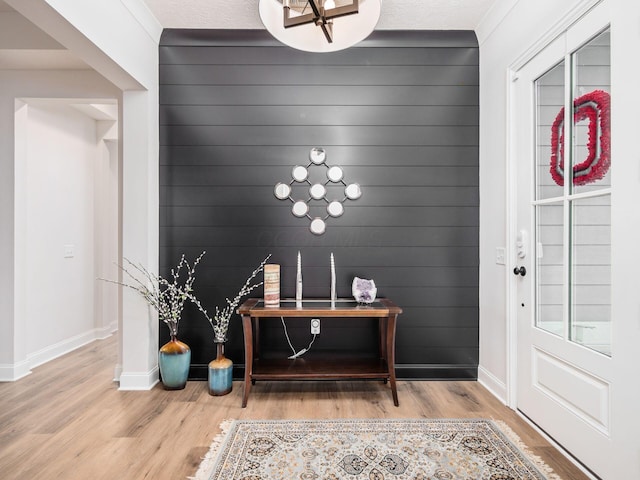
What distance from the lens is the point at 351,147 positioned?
3348 millimetres

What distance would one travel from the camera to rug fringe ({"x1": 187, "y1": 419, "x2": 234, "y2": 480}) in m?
1.97

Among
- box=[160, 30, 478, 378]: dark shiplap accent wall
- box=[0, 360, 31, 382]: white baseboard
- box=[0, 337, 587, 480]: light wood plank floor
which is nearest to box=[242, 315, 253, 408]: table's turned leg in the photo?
box=[0, 337, 587, 480]: light wood plank floor

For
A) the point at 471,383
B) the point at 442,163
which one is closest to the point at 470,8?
the point at 442,163

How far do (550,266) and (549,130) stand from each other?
2.65ft

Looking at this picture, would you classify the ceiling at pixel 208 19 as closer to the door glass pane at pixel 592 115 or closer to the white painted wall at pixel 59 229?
the white painted wall at pixel 59 229

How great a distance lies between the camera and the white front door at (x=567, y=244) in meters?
1.91

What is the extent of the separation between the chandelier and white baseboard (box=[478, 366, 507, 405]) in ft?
8.34

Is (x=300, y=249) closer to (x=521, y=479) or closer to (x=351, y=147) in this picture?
(x=351, y=147)

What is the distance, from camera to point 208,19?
316cm

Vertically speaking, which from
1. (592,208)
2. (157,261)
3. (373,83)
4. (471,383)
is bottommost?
(471,383)

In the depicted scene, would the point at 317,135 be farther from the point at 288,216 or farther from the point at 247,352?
the point at 247,352

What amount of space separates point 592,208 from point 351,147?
1.85 metres

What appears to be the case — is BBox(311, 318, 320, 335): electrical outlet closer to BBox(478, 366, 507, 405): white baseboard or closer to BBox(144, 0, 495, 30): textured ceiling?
BBox(478, 366, 507, 405): white baseboard

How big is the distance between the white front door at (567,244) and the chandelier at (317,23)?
1096 mm
